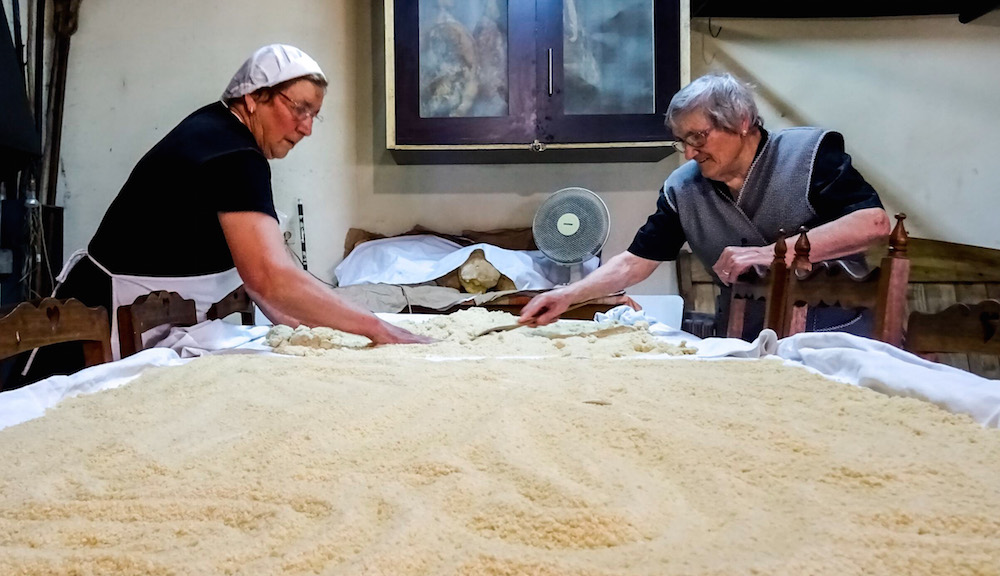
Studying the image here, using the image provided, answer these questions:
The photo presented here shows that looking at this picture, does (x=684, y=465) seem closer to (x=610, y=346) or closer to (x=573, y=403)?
(x=573, y=403)

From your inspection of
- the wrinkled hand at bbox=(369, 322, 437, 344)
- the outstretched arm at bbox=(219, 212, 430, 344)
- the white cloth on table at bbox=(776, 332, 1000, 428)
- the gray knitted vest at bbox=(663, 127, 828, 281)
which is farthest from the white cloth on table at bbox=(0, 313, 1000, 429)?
the gray knitted vest at bbox=(663, 127, 828, 281)

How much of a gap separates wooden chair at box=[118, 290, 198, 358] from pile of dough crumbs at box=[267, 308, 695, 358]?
0.67 ft

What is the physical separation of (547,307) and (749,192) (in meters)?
0.73

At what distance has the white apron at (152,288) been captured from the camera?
1519 millimetres

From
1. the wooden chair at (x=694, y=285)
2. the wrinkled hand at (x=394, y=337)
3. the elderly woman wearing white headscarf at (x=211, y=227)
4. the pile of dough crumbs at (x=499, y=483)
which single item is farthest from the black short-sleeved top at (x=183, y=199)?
the wooden chair at (x=694, y=285)

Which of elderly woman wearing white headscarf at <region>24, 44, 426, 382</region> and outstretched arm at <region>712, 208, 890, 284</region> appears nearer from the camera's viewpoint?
elderly woman wearing white headscarf at <region>24, 44, 426, 382</region>

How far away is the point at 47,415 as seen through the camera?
86cm

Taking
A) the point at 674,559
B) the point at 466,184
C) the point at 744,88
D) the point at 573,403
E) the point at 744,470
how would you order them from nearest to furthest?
1. the point at 674,559
2. the point at 744,470
3. the point at 573,403
4. the point at 744,88
5. the point at 466,184

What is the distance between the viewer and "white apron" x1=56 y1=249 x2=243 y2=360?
4.98 feet

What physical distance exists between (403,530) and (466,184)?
298 centimetres

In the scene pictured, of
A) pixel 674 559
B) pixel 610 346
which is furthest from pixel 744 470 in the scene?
A: pixel 610 346

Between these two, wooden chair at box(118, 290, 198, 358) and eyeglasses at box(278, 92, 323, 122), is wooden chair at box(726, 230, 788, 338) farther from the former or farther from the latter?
wooden chair at box(118, 290, 198, 358)

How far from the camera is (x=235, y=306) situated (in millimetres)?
1861

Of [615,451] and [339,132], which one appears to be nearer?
[615,451]
